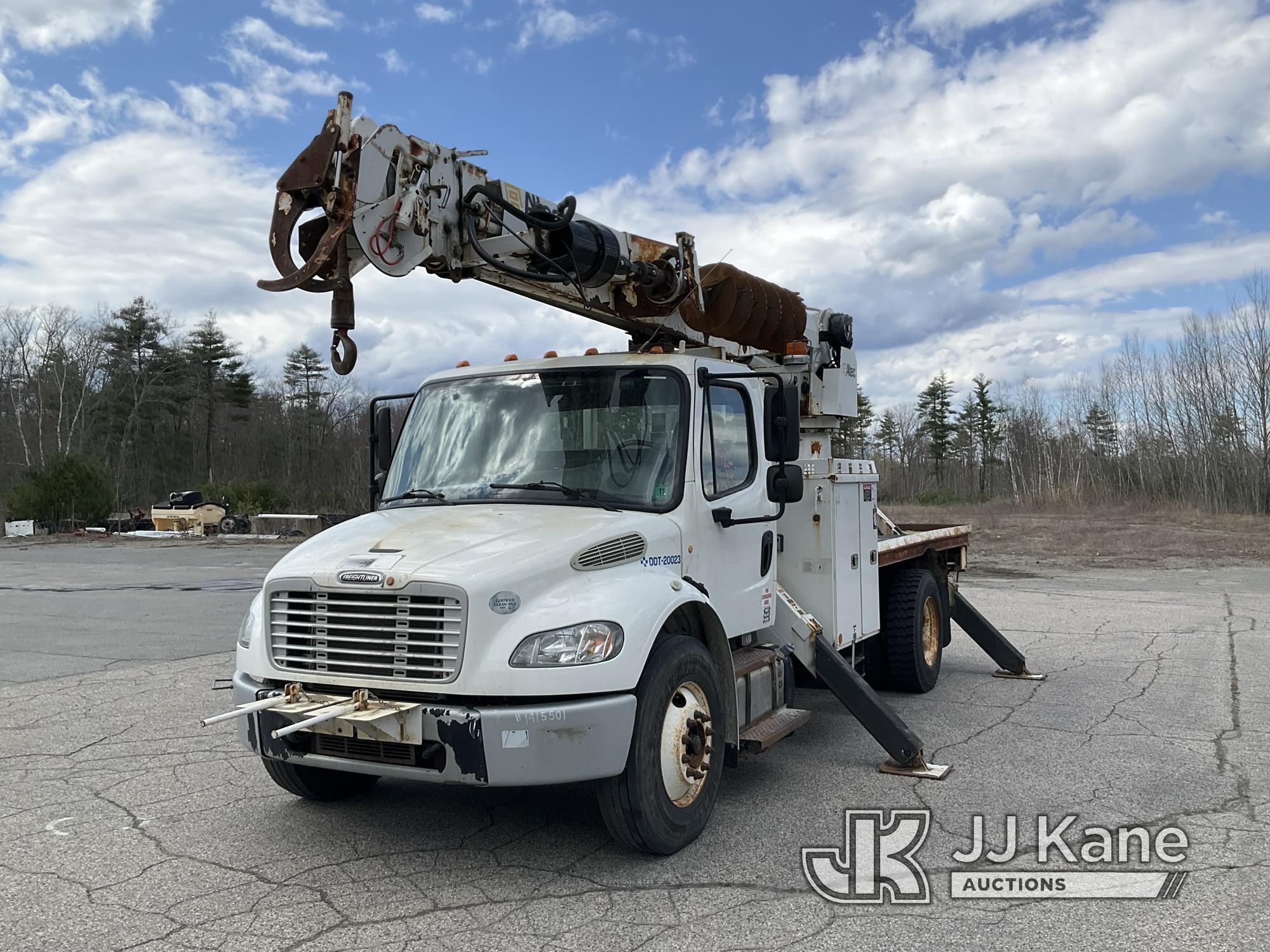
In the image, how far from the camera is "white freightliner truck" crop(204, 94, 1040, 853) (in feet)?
13.6

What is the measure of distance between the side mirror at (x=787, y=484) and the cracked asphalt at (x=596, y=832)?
Answer: 166cm

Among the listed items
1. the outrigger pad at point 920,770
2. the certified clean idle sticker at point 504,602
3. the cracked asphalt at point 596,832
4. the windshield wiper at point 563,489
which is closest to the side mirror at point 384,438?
the windshield wiper at point 563,489

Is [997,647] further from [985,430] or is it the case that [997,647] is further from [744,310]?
[985,430]

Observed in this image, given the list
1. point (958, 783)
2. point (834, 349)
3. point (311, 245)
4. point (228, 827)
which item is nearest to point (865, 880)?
point (958, 783)

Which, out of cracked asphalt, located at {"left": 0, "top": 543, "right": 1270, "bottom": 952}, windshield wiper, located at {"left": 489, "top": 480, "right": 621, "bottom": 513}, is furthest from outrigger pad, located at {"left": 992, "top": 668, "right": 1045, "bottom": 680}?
windshield wiper, located at {"left": 489, "top": 480, "right": 621, "bottom": 513}

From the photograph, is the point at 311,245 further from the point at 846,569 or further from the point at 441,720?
the point at 846,569

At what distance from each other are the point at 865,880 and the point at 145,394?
6443 centimetres

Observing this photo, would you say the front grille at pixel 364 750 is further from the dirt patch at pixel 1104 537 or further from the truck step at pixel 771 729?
the dirt patch at pixel 1104 537

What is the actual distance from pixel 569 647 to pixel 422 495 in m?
1.66

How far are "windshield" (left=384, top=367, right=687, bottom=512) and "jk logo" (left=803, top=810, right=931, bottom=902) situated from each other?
6.09ft

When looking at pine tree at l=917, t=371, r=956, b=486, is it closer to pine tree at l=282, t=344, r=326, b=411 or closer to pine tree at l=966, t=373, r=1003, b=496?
pine tree at l=966, t=373, r=1003, b=496

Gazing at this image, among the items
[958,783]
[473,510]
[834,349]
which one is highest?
[834,349]

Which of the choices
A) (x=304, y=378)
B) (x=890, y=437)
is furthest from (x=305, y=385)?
(x=890, y=437)

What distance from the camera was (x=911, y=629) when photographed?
27.1 feet
